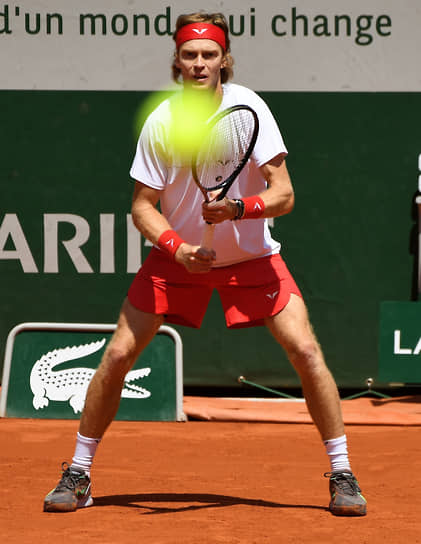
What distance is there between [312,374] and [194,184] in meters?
0.79

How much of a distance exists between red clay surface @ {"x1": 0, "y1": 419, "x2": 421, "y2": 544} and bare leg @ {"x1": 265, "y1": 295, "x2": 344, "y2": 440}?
0.34m

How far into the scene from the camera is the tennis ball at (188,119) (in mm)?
3865

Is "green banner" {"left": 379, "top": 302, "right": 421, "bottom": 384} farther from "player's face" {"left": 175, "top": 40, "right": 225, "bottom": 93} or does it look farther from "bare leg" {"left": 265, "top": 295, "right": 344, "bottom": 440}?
"player's face" {"left": 175, "top": 40, "right": 225, "bottom": 93}

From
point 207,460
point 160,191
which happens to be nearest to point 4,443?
point 207,460

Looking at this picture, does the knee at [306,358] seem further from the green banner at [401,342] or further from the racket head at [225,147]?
the green banner at [401,342]

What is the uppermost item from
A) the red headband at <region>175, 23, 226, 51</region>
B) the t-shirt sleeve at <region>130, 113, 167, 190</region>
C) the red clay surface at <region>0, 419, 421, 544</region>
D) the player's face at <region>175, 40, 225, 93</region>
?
the red headband at <region>175, 23, 226, 51</region>

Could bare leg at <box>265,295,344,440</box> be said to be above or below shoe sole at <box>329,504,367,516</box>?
above

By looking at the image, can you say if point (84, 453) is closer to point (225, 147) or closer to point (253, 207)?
point (253, 207)

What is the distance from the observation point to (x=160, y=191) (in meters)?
3.95

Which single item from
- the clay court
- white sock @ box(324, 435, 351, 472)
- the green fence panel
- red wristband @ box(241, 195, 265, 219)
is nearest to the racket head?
red wristband @ box(241, 195, 265, 219)

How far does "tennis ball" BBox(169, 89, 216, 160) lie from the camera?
12.7 ft

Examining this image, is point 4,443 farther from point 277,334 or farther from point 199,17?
point 199,17

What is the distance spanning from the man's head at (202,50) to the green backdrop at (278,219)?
8.88ft

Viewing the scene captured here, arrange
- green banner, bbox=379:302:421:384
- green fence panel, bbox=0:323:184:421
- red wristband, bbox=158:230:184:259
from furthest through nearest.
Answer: green banner, bbox=379:302:421:384 < green fence panel, bbox=0:323:184:421 < red wristband, bbox=158:230:184:259
